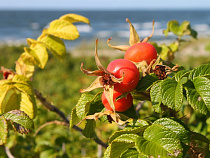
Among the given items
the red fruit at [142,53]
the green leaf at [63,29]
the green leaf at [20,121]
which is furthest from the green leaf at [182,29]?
the green leaf at [20,121]

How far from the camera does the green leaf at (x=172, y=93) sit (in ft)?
2.55

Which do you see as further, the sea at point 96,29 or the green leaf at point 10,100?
the sea at point 96,29

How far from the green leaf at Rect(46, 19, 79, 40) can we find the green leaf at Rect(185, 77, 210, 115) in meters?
0.74

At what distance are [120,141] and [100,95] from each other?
0.77 ft

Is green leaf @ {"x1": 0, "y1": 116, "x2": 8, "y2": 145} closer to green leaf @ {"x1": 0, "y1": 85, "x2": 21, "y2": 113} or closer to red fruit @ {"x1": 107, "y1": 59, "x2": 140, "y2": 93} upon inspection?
green leaf @ {"x1": 0, "y1": 85, "x2": 21, "y2": 113}

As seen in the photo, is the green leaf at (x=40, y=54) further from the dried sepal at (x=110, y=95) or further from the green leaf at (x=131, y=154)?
the green leaf at (x=131, y=154)

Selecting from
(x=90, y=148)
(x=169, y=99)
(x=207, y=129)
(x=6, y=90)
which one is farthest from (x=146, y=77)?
(x=90, y=148)

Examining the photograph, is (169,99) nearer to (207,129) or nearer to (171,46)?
(207,129)

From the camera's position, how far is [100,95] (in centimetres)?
96

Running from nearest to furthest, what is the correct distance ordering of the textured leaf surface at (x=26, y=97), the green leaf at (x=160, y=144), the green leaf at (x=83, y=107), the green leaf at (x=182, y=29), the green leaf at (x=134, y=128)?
the green leaf at (x=160, y=144) → the green leaf at (x=134, y=128) → the green leaf at (x=83, y=107) → the textured leaf surface at (x=26, y=97) → the green leaf at (x=182, y=29)

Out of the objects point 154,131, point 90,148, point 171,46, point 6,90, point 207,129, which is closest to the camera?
point 154,131

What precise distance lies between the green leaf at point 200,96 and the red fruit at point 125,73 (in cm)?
17

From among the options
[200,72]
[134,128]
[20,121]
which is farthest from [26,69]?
[200,72]

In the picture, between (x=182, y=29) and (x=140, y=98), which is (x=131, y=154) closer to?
(x=140, y=98)
